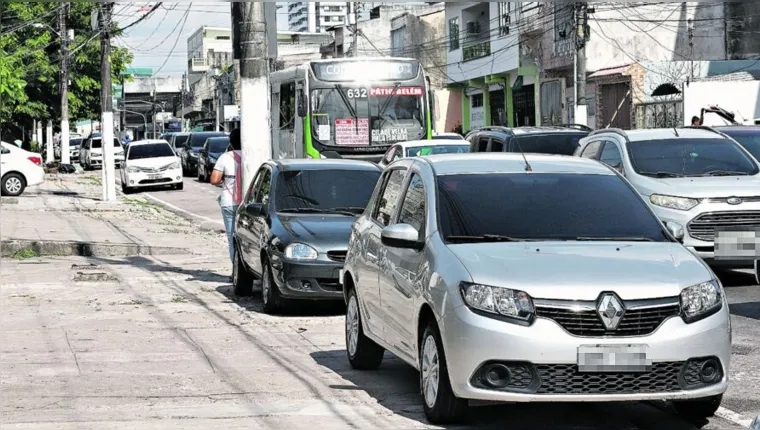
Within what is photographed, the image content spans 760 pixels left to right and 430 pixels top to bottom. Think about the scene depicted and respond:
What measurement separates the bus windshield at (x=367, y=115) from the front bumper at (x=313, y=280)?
1555 centimetres

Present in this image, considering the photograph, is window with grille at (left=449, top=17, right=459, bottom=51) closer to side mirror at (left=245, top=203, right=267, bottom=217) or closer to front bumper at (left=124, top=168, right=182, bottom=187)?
front bumper at (left=124, top=168, right=182, bottom=187)

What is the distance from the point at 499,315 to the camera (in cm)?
702

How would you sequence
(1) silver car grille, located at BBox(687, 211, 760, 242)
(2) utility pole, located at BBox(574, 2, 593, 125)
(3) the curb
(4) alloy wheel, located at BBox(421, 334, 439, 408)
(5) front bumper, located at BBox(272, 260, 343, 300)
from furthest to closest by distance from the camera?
(2) utility pole, located at BBox(574, 2, 593, 125) → (3) the curb → (1) silver car grille, located at BBox(687, 211, 760, 242) → (5) front bumper, located at BBox(272, 260, 343, 300) → (4) alloy wheel, located at BBox(421, 334, 439, 408)

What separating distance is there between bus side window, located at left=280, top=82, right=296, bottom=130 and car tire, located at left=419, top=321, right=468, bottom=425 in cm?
2219

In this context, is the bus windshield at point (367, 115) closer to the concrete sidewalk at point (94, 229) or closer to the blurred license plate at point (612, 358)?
the concrete sidewalk at point (94, 229)

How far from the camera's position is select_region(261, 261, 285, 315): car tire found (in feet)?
42.9

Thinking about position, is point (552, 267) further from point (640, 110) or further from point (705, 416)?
point (640, 110)

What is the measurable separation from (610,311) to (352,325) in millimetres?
3291

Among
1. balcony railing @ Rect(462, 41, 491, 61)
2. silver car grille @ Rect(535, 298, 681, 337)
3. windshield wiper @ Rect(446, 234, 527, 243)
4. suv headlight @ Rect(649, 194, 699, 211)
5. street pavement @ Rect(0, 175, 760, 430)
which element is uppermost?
balcony railing @ Rect(462, 41, 491, 61)

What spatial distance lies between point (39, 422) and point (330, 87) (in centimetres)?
2087

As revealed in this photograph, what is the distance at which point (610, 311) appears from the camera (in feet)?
22.8

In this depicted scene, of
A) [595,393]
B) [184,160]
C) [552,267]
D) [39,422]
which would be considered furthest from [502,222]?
[184,160]

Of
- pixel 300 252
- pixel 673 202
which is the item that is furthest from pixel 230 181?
pixel 673 202

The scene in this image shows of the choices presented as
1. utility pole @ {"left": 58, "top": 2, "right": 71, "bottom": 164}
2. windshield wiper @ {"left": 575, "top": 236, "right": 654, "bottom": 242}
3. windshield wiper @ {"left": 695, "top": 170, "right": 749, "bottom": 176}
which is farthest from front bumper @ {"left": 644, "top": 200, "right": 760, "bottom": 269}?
utility pole @ {"left": 58, "top": 2, "right": 71, "bottom": 164}
